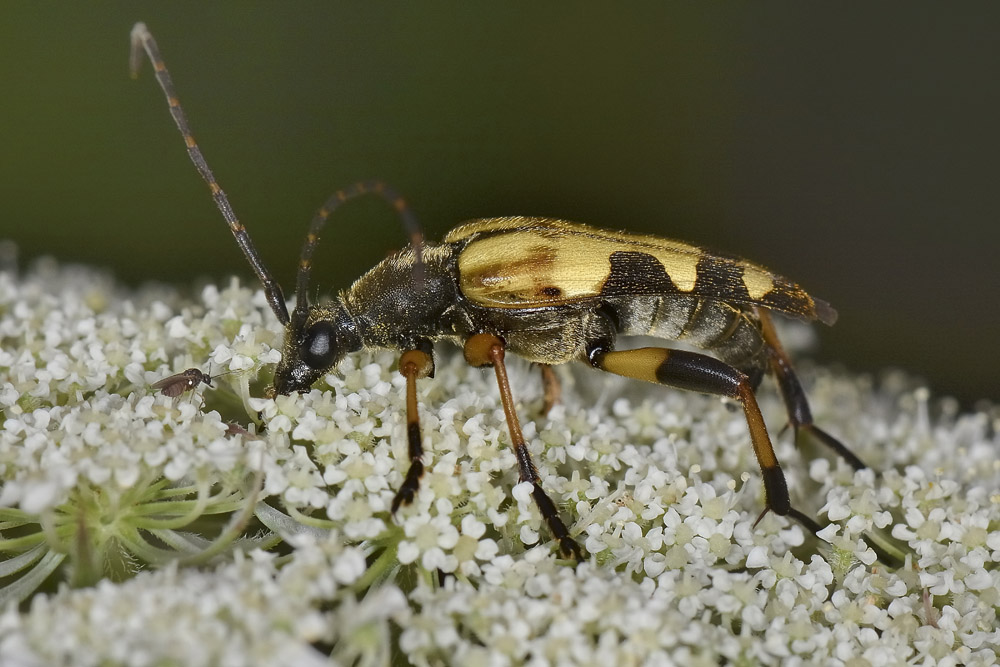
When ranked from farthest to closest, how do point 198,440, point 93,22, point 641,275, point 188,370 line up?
point 93,22 < point 641,275 < point 188,370 < point 198,440

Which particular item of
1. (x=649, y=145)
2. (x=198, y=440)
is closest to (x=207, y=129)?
(x=649, y=145)

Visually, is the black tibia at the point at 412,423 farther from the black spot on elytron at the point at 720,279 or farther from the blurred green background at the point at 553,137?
the blurred green background at the point at 553,137

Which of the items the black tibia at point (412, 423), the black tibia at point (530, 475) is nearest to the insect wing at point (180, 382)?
the black tibia at point (412, 423)

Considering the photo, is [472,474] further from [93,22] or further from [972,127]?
[972,127]

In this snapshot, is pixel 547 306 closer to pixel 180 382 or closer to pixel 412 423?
pixel 412 423

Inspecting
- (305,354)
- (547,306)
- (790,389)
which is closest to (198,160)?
(305,354)
